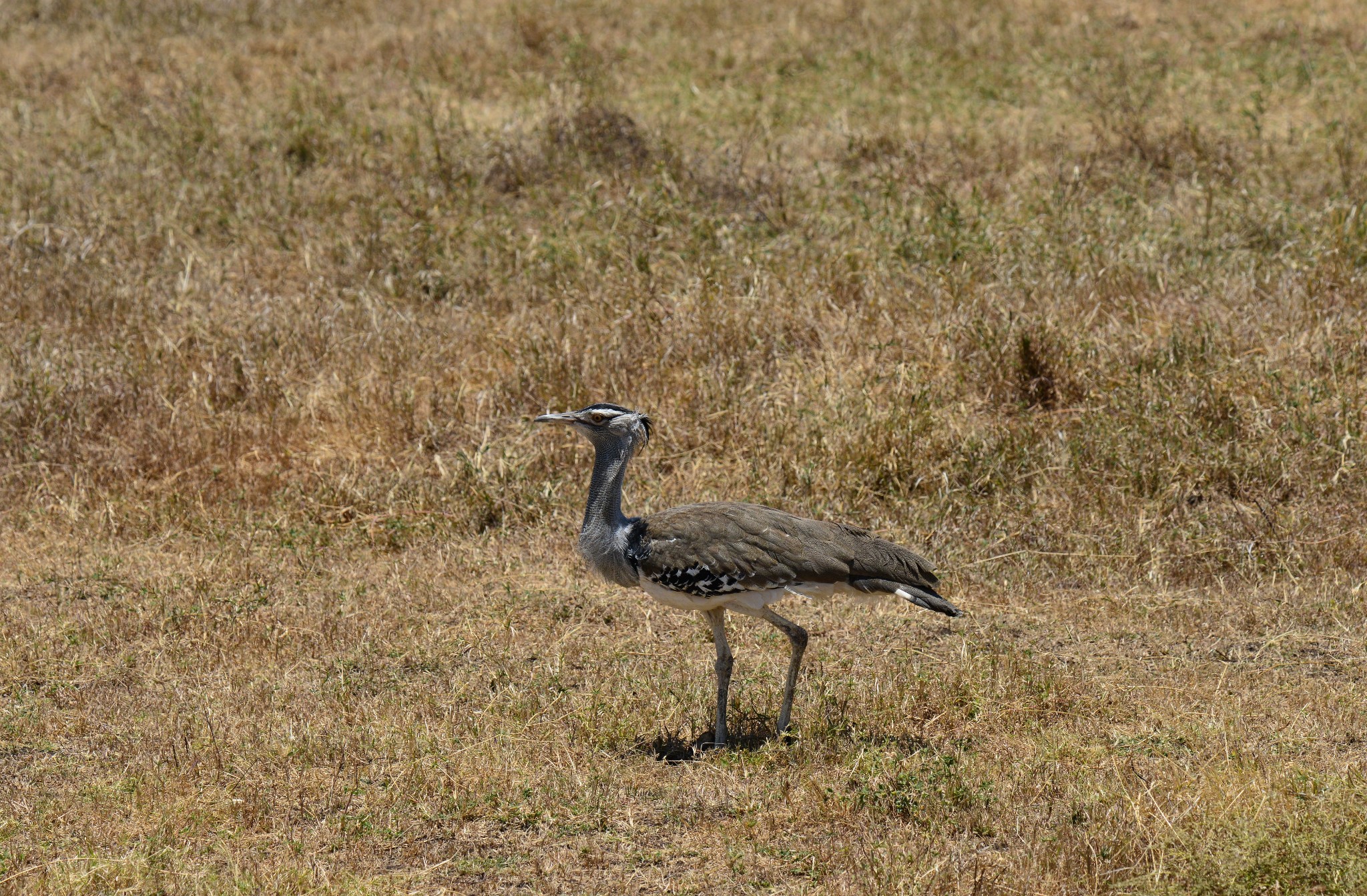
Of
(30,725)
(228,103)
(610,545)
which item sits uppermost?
(228,103)

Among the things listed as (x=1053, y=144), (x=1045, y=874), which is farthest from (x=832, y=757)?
(x=1053, y=144)

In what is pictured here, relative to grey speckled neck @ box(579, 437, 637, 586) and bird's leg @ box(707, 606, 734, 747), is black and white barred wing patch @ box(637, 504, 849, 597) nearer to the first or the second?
grey speckled neck @ box(579, 437, 637, 586)

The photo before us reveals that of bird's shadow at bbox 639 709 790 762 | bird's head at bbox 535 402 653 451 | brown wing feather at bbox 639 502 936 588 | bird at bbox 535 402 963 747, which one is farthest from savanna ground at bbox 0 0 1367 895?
bird's head at bbox 535 402 653 451

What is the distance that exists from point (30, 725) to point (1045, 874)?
4.34 metres

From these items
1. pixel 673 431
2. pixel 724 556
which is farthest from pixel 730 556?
pixel 673 431

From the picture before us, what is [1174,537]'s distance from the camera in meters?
8.36

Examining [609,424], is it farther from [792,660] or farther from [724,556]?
[792,660]

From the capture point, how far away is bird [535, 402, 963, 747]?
227 inches

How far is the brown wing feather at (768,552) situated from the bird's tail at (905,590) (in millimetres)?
26

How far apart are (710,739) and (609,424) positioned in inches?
57.8

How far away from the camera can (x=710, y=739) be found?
20.4 ft

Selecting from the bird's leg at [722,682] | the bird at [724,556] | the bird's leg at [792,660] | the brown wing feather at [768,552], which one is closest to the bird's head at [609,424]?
the bird at [724,556]

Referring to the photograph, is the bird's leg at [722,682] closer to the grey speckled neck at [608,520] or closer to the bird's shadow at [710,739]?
the bird's shadow at [710,739]

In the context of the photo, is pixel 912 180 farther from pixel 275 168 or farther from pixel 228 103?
pixel 228 103
